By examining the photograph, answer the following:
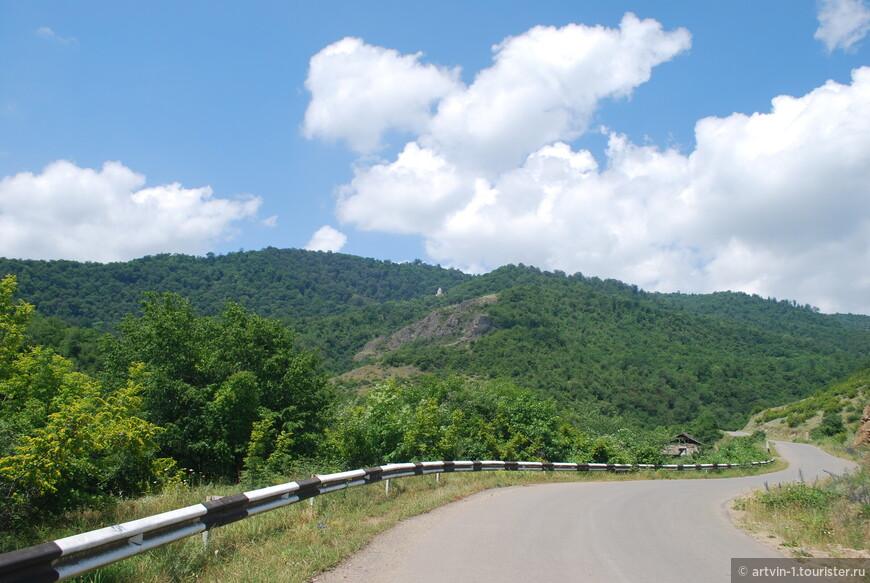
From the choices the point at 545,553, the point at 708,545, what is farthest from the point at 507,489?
the point at 545,553

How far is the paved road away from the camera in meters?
6.09

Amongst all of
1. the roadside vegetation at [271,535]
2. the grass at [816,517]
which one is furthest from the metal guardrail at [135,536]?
the grass at [816,517]

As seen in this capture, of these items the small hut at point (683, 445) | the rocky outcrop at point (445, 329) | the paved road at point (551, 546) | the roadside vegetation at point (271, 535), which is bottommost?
the small hut at point (683, 445)

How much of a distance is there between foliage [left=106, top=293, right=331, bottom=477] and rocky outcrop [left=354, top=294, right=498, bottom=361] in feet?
421

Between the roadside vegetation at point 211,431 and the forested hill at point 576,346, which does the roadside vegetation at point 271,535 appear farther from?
the forested hill at point 576,346

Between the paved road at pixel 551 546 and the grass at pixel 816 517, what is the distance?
622mm

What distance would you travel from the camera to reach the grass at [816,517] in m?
8.39

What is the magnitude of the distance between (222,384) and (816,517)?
19.9m

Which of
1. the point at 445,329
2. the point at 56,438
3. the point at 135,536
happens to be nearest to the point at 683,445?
the point at 56,438

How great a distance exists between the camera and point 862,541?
8352 mm

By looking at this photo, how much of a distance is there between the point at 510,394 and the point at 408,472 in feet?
76.1

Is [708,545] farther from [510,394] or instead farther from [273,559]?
[510,394]

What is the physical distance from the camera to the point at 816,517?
32.0 ft

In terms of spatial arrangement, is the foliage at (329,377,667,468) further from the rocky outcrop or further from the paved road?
the rocky outcrop
